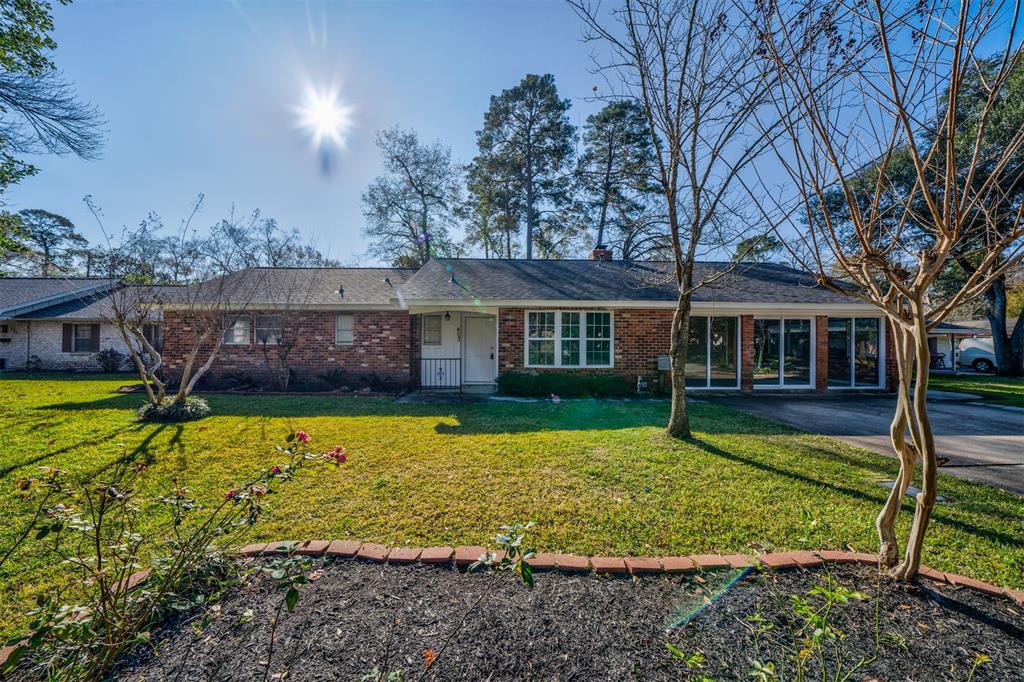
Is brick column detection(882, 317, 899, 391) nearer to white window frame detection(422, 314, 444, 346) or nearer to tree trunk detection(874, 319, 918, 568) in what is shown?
tree trunk detection(874, 319, 918, 568)

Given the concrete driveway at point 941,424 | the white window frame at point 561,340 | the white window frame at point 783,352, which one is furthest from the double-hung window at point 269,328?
the white window frame at point 783,352

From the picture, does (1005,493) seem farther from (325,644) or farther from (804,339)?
(804,339)

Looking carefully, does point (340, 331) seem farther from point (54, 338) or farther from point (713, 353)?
point (54, 338)

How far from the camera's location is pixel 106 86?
7.84 m

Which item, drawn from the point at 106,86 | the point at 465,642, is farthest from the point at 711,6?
the point at 106,86

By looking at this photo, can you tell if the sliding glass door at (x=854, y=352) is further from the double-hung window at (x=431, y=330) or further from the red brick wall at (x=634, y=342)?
the double-hung window at (x=431, y=330)

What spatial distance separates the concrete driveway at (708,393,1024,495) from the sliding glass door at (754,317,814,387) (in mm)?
760

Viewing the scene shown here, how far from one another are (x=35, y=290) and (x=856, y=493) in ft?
103

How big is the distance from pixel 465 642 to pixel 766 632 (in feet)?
5.23

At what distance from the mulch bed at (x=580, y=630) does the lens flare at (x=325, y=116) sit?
32.7 ft

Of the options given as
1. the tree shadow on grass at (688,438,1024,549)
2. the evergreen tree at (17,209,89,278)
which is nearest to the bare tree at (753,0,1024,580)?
the tree shadow on grass at (688,438,1024,549)

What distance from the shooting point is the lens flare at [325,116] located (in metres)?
9.45

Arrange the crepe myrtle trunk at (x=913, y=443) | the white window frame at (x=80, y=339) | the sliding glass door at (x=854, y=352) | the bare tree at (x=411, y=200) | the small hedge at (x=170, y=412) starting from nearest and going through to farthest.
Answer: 1. the crepe myrtle trunk at (x=913, y=443)
2. the small hedge at (x=170, y=412)
3. the sliding glass door at (x=854, y=352)
4. the white window frame at (x=80, y=339)
5. the bare tree at (x=411, y=200)

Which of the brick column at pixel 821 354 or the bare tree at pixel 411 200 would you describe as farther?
the bare tree at pixel 411 200
